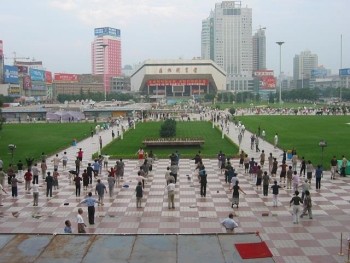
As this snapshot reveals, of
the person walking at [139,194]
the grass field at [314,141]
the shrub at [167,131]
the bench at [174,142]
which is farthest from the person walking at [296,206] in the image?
the shrub at [167,131]

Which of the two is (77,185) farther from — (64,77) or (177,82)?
(64,77)

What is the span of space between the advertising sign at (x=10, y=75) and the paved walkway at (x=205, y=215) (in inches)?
4459

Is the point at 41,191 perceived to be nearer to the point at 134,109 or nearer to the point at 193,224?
the point at 193,224

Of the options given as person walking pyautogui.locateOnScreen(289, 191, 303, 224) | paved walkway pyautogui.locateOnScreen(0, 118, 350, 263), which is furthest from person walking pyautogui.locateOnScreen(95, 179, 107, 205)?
person walking pyautogui.locateOnScreen(289, 191, 303, 224)

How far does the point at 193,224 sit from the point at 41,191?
8.57 metres

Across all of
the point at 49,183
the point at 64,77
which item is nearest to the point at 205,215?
the point at 49,183

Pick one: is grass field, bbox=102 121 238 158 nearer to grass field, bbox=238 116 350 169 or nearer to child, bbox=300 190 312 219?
grass field, bbox=238 116 350 169

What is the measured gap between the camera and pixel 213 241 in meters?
8.22

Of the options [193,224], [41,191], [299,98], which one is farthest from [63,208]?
[299,98]

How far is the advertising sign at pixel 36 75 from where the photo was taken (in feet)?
492

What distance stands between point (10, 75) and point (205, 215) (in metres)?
122

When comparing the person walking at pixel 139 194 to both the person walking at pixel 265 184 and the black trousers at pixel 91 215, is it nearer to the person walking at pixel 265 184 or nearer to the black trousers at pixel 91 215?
the black trousers at pixel 91 215

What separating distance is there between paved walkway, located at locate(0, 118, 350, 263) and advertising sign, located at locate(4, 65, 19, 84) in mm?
113266

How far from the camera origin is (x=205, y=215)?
16.9 meters
